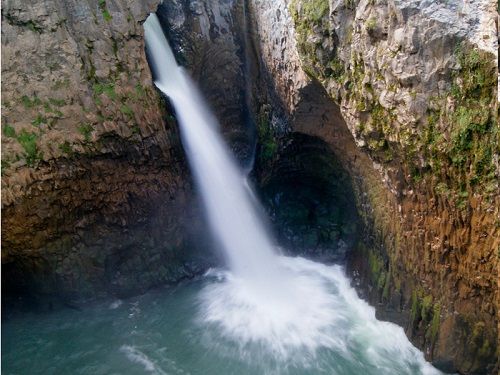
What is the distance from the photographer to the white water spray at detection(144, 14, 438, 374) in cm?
772

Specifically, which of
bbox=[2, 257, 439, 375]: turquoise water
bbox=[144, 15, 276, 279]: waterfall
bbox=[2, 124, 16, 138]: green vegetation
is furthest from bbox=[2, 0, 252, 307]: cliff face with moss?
bbox=[2, 257, 439, 375]: turquoise water

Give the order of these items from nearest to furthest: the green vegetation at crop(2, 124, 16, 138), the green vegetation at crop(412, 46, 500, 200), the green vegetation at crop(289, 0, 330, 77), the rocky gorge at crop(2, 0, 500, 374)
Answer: the green vegetation at crop(412, 46, 500, 200)
the rocky gorge at crop(2, 0, 500, 374)
the green vegetation at crop(289, 0, 330, 77)
the green vegetation at crop(2, 124, 16, 138)

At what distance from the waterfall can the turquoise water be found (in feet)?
3.90

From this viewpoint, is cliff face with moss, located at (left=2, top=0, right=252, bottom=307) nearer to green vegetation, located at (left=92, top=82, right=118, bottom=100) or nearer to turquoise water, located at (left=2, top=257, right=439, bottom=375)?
green vegetation, located at (left=92, top=82, right=118, bottom=100)

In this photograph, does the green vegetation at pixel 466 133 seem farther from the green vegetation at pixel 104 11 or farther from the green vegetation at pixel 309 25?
the green vegetation at pixel 104 11

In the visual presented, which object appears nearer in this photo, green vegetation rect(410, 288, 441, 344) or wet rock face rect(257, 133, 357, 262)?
green vegetation rect(410, 288, 441, 344)

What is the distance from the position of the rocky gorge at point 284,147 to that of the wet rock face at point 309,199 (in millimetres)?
42

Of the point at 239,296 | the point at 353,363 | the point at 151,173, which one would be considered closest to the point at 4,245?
the point at 151,173

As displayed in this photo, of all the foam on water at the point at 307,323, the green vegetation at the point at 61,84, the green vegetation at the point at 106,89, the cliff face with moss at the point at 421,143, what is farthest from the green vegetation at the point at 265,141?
the green vegetation at the point at 61,84

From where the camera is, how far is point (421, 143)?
595 centimetres

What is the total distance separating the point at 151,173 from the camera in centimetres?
959

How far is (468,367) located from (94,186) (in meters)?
7.91

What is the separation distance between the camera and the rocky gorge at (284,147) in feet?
18.2

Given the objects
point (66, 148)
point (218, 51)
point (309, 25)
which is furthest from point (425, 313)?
point (218, 51)
